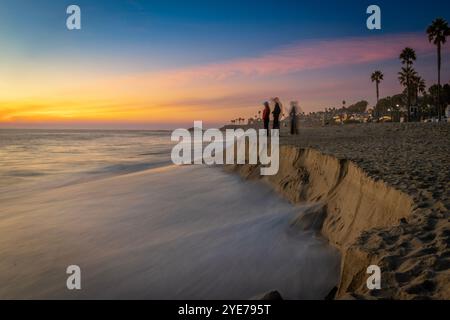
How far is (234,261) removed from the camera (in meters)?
5.90

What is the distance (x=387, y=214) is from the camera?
5375 millimetres

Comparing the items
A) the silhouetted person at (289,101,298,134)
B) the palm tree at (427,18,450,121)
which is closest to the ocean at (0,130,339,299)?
the silhouetted person at (289,101,298,134)

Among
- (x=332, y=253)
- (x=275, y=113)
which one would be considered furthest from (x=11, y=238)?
(x=275, y=113)

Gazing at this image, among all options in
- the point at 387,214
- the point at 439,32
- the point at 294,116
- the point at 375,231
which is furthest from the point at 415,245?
the point at 439,32

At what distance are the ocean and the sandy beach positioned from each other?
26.7 inches

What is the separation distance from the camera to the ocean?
16.9 feet

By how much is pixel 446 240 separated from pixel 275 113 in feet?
54.9

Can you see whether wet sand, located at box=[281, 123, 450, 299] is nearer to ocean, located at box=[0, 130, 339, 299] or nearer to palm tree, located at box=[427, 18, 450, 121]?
ocean, located at box=[0, 130, 339, 299]

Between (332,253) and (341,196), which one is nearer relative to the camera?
(332,253)

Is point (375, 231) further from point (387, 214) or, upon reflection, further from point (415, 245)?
point (387, 214)
